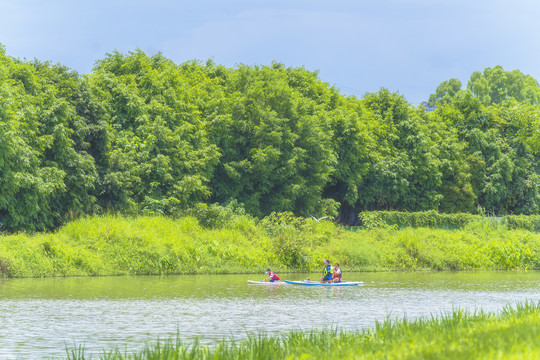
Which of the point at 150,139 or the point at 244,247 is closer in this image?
the point at 244,247

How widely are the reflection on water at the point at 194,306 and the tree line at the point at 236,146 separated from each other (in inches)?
332

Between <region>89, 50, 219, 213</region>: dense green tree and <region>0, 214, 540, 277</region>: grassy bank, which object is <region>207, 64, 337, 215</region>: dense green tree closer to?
<region>89, 50, 219, 213</region>: dense green tree

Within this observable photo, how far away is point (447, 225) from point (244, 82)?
906 inches

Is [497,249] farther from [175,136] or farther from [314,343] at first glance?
[314,343]

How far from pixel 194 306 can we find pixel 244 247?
22.7 m

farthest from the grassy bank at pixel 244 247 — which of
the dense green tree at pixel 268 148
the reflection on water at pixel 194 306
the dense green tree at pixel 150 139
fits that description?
the dense green tree at pixel 268 148

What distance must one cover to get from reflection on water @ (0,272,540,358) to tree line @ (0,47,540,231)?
27.6ft

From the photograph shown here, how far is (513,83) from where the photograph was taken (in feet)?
470

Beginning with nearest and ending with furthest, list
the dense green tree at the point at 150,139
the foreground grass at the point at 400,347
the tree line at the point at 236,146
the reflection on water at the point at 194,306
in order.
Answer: the foreground grass at the point at 400,347
the reflection on water at the point at 194,306
the tree line at the point at 236,146
the dense green tree at the point at 150,139

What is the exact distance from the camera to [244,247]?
160 feet

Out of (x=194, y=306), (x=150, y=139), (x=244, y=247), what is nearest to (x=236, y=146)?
(x=150, y=139)

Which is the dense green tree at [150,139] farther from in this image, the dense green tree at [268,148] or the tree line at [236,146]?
the dense green tree at [268,148]

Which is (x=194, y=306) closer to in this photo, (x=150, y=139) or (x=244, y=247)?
(x=244, y=247)

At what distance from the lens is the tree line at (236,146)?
45.3m
